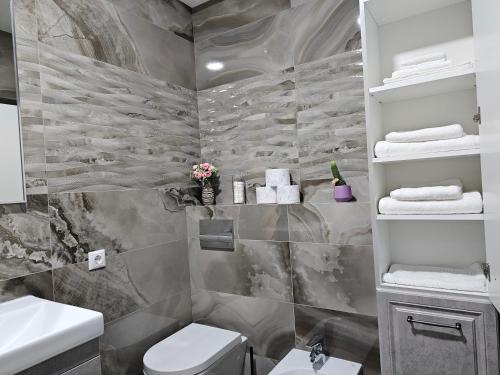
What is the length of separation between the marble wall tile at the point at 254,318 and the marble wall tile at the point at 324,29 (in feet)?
4.77

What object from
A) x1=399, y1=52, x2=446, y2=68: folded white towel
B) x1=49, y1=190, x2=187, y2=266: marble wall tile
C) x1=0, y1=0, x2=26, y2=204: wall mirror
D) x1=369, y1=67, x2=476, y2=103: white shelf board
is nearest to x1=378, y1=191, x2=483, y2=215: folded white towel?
x1=369, y1=67, x2=476, y2=103: white shelf board

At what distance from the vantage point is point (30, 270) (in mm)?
1368

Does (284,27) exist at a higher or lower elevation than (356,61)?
higher

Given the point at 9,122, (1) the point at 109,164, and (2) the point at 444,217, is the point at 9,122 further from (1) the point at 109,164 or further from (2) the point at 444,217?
(2) the point at 444,217

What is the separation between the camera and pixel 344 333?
5.52 ft

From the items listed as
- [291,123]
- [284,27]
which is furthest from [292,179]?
[284,27]

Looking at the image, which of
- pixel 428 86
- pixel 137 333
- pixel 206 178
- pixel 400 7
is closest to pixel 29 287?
pixel 137 333

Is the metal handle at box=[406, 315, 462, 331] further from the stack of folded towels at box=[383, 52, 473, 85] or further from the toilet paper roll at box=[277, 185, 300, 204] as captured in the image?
the stack of folded towels at box=[383, 52, 473, 85]

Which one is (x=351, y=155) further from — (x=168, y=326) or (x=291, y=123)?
(x=168, y=326)

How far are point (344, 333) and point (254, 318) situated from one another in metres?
0.55

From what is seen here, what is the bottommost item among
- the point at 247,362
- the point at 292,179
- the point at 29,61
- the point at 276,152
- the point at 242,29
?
the point at 247,362

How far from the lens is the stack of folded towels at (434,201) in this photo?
3.97ft

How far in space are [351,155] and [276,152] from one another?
0.46 meters

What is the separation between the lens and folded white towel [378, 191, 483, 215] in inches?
47.3
